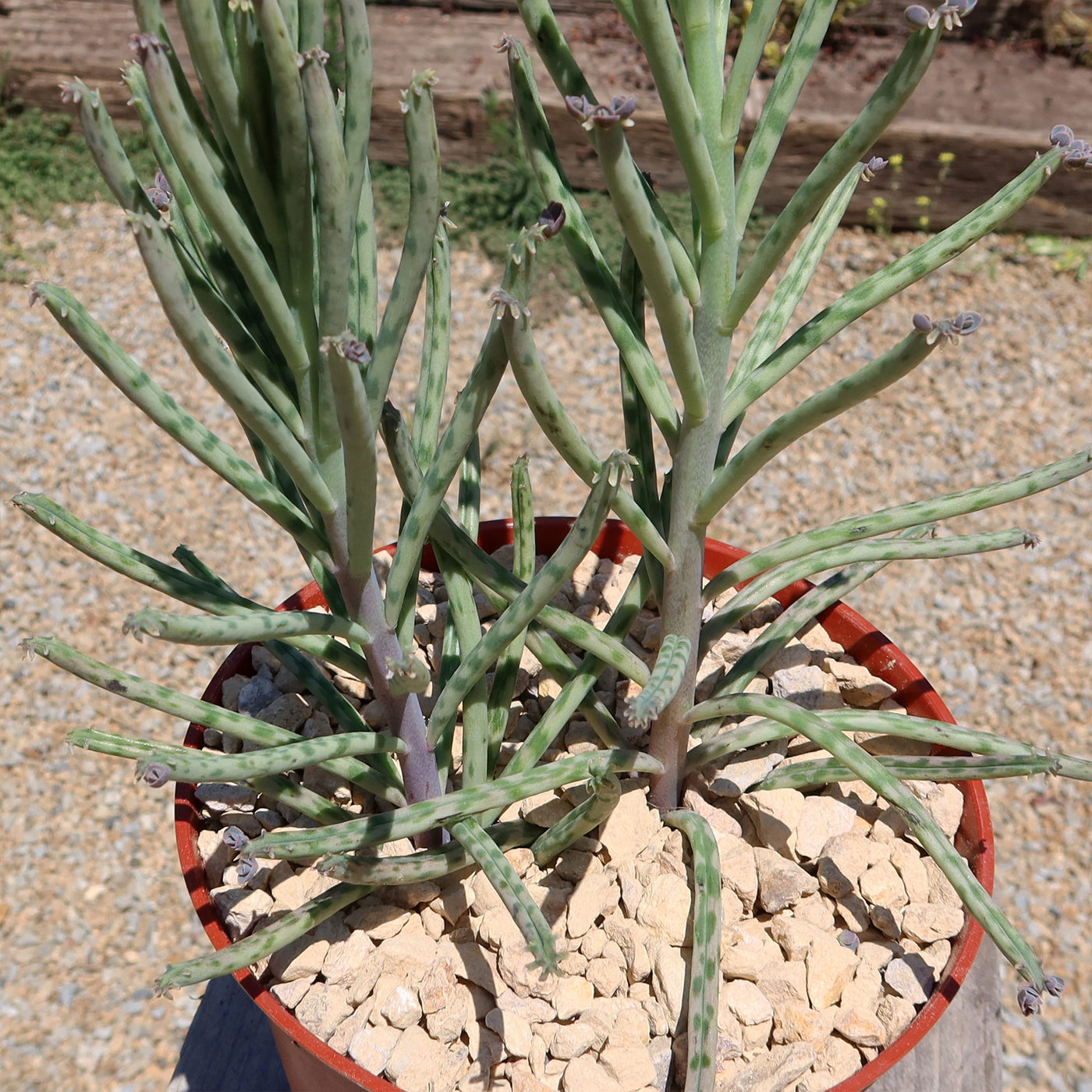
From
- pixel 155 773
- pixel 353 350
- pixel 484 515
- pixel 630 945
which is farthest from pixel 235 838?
pixel 484 515

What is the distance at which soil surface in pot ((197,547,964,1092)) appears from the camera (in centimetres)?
96

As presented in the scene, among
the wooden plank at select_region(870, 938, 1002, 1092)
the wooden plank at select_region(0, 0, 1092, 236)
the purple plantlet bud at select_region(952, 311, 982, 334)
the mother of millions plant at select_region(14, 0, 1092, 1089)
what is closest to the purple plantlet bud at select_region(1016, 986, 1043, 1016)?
the mother of millions plant at select_region(14, 0, 1092, 1089)

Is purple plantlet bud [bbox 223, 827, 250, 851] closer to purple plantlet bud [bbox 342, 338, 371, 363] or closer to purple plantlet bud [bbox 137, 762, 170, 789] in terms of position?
purple plantlet bud [bbox 137, 762, 170, 789]

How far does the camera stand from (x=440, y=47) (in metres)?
3.22

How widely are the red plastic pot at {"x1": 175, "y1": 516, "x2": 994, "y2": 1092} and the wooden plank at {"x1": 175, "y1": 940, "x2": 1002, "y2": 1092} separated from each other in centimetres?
25

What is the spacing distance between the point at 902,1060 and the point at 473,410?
31.6 inches

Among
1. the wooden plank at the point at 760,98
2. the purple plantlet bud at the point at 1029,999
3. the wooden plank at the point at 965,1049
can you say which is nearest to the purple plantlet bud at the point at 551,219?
the purple plantlet bud at the point at 1029,999

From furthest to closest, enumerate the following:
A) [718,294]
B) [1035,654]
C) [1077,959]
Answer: [1035,654] < [1077,959] < [718,294]

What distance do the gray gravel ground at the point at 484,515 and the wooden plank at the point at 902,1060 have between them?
53 cm

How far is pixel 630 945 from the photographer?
100 cm

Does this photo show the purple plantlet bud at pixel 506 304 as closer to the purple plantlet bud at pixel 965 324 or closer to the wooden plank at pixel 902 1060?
the purple plantlet bud at pixel 965 324

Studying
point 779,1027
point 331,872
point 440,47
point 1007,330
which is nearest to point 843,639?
point 779,1027

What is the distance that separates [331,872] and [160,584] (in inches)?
10.5

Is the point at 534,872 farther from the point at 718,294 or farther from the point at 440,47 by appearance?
the point at 440,47
